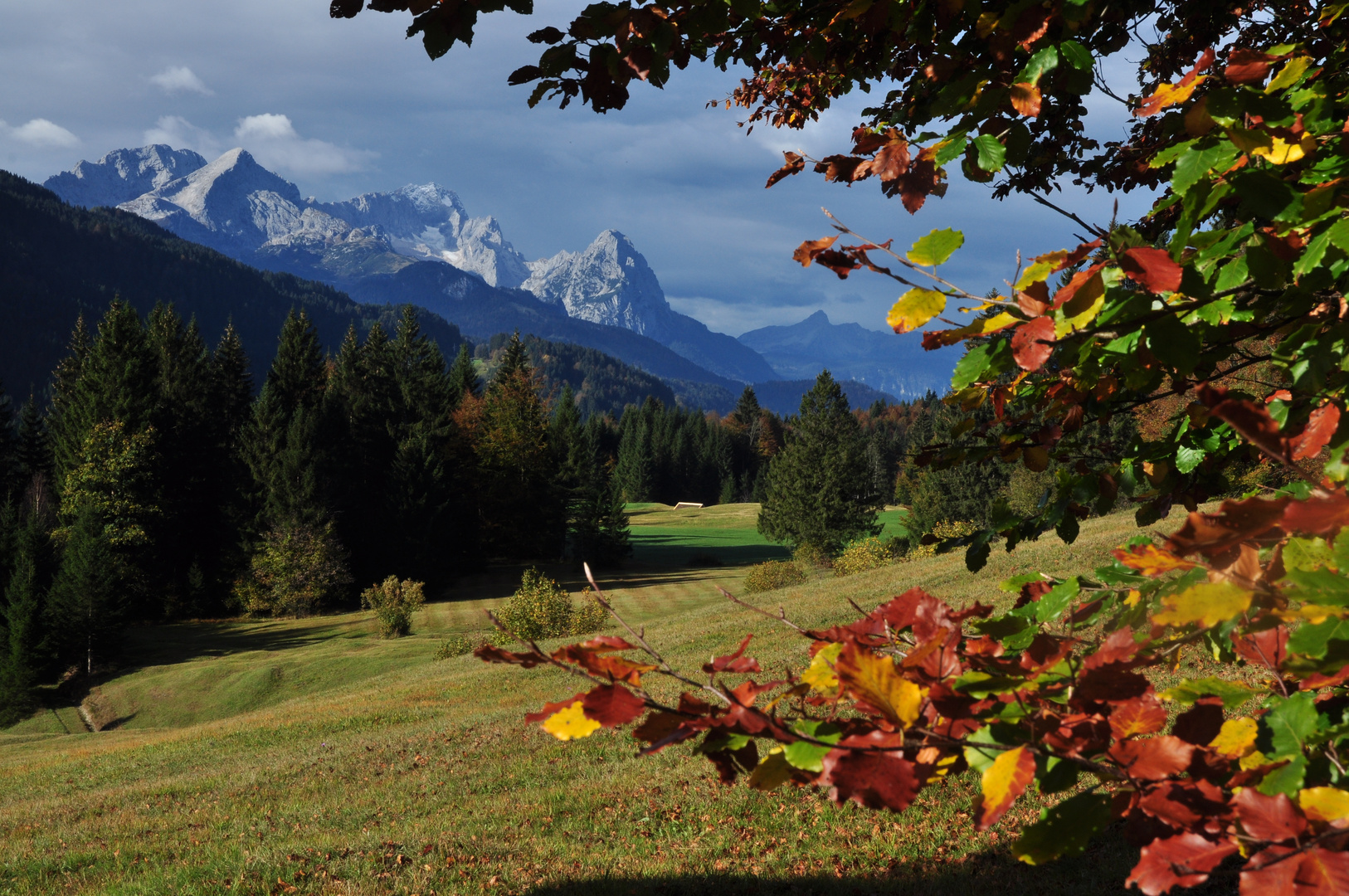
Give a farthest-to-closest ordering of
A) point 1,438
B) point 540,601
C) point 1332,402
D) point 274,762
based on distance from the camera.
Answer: point 1,438, point 540,601, point 274,762, point 1332,402

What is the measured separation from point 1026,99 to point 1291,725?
4.38 feet

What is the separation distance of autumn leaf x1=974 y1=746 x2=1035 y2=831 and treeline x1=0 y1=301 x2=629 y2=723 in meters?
32.0

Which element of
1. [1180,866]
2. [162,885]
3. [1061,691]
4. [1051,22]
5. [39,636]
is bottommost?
[39,636]

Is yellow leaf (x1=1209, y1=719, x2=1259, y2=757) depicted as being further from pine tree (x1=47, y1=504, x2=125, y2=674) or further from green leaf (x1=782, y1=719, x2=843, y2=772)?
pine tree (x1=47, y1=504, x2=125, y2=674)

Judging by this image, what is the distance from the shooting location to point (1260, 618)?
3.16 feet

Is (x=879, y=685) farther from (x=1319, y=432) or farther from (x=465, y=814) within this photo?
(x=465, y=814)

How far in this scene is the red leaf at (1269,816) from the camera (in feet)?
2.86

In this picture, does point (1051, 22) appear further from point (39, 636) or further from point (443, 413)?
point (443, 413)

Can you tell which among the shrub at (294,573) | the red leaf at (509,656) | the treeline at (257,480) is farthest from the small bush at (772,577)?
the red leaf at (509,656)

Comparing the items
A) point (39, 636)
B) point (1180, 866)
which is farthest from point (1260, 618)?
point (39, 636)

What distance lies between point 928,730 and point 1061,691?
0.32m

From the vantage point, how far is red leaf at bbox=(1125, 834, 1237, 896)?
36.5 inches

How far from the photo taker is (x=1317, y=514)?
760 mm

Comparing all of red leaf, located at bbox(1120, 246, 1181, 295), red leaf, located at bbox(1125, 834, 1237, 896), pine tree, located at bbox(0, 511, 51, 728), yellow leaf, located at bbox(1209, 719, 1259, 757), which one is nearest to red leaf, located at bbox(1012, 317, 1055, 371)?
red leaf, located at bbox(1120, 246, 1181, 295)
